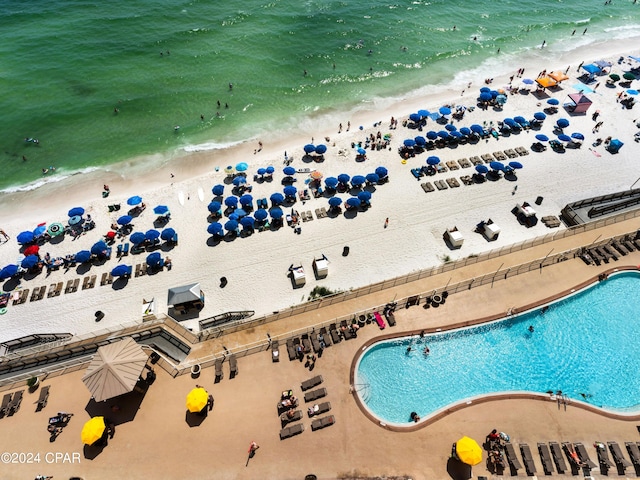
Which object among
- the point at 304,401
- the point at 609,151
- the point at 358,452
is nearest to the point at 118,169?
the point at 304,401

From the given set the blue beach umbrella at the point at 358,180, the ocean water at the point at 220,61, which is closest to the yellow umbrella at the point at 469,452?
the blue beach umbrella at the point at 358,180

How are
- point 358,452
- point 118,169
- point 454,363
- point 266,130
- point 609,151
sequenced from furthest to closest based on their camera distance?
point 266,130 → point 118,169 → point 609,151 → point 454,363 → point 358,452

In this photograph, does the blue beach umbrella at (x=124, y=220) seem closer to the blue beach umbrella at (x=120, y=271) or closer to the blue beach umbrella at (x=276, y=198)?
the blue beach umbrella at (x=120, y=271)

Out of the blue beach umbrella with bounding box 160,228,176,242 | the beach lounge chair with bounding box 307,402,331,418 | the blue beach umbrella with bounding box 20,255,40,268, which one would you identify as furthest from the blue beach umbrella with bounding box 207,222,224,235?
the beach lounge chair with bounding box 307,402,331,418

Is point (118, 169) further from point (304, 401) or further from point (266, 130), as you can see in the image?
point (304, 401)

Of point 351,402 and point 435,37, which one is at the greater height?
point 435,37

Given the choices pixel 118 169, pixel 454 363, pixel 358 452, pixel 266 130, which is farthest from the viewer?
pixel 266 130

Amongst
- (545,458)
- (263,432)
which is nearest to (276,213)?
(263,432)
